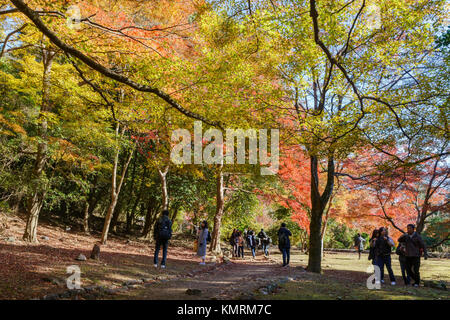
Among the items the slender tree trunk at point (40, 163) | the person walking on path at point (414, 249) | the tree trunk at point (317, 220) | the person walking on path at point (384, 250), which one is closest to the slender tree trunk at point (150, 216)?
the slender tree trunk at point (40, 163)

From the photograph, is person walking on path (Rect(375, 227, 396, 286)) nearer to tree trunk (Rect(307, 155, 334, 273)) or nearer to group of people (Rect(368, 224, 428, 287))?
group of people (Rect(368, 224, 428, 287))

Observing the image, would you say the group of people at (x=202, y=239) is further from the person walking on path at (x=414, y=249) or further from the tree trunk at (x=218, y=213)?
the person walking on path at (x=414, y=249)

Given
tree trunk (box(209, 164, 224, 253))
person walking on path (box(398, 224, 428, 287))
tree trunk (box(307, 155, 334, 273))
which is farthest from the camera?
tree trunk (box(209, 164, 224, 253))

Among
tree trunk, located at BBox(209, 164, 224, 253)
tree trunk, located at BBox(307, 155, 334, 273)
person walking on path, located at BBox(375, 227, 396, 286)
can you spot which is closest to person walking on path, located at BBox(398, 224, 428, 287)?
person walking on path, located at BBox(375, 227, 396, 286)

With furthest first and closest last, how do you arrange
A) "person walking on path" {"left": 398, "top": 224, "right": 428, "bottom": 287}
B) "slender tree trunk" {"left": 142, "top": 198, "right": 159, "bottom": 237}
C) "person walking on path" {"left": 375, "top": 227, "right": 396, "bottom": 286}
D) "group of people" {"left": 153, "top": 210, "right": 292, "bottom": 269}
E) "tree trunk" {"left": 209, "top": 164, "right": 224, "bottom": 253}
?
"slender tree trunk" {"left": 142, "top": 198, "right": 159, "bottom": 237} < "tree trunk" {"left": 209, "top": 164, "right": 224, "bottom": 253} < "group of people" {"left": 153, "top": 210, "right": 292, "bottom": 269} < "person walking on path" {"left": 375, "top": 227, "right": 396, "bottom": 286} < "person walking on path" {"left": 398, "top": 224, "right": 428, "bottom": 287}

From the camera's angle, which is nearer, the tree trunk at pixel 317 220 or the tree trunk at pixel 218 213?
the tree trunk at pixel 317 220

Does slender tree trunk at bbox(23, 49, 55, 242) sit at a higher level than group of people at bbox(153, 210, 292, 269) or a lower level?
higher

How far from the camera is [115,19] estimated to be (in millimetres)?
8266

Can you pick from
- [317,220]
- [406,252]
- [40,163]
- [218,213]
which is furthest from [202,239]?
[406,252]

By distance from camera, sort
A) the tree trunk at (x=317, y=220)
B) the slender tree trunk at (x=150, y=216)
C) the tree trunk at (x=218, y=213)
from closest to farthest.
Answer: the tree trunk at (x=317, y=220) < the tree trunk at (x=218, y=213) < the slender tree trunk at (x=150, y=216)

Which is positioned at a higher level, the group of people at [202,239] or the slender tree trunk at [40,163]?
the slender tree trunk at [40,163]

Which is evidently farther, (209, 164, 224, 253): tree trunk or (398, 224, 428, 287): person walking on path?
(209, 164, 224, 253): tree trunk
